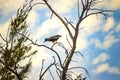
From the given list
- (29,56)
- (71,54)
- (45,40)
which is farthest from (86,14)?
(29,56)

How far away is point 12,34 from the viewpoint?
8.95 meters

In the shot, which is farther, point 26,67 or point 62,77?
point 26,67

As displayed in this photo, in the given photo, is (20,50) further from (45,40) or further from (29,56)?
(45,40)

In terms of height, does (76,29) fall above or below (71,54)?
above

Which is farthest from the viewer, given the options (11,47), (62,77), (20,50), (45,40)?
(20,50)

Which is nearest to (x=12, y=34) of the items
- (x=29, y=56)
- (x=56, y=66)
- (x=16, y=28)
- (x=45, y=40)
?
(x=16, y=28)

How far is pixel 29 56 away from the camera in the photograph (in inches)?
381

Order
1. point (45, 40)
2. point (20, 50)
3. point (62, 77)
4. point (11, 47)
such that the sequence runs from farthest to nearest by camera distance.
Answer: point (20, 50) → point (11, 47) → point (45, 40) → point (62, 77)

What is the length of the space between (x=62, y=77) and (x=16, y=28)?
5441 mm

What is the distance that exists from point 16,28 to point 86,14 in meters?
5.27

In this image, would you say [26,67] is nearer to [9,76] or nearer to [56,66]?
[9,76]

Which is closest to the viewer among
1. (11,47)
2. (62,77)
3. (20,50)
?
(62,77)

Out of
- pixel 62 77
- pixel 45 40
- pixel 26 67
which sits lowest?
pixel 62 77

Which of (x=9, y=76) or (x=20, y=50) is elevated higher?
(x=20, y=50)
